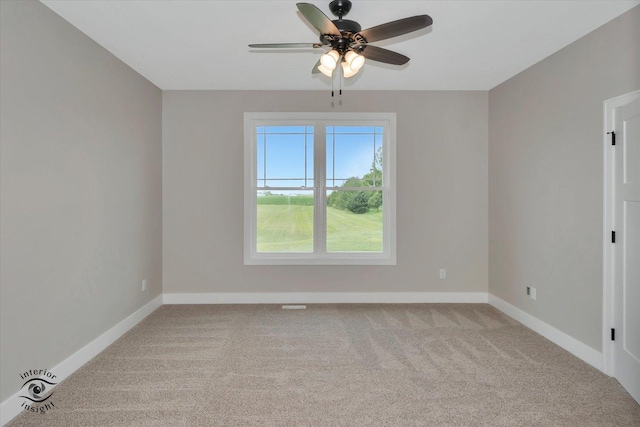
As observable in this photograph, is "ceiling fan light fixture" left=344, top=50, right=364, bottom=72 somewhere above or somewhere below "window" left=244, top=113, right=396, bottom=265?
above

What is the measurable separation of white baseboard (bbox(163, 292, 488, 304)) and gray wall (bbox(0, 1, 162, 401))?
29.3 inches

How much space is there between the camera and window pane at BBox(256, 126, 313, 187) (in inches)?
171

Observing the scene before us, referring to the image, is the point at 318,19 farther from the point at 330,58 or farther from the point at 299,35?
the point at 299,35

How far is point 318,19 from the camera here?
1885 mm

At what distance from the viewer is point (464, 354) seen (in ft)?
9.43

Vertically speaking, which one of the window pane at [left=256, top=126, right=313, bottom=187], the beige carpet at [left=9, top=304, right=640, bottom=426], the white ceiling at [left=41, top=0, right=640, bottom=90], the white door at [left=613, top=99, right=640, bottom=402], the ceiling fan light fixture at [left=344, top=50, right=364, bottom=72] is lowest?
the beige carpet at [left=9, top=304, right=640, bottom=426]

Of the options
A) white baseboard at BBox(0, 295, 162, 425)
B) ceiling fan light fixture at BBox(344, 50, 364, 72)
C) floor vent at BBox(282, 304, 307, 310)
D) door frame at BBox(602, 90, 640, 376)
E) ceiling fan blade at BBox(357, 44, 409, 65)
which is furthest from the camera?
floor vent at BBox(282, 304, 307, 310)

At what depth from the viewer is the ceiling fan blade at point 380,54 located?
7.49ft

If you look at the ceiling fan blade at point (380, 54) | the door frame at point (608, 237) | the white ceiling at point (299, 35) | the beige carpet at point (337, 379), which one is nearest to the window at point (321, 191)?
the white ceiling at point (299, 35)

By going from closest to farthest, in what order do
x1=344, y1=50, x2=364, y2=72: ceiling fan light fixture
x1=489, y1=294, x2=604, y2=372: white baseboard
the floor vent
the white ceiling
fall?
x1=344, y1=50, x2=364, y2=72: ceiling fan light fixture
the white ceiling
x1=489, y1=294, x2=604, y2=372: white baseboard
the floor vent

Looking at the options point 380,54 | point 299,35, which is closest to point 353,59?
point 380,54

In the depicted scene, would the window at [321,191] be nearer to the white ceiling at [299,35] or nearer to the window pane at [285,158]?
the window pane at [285,158]

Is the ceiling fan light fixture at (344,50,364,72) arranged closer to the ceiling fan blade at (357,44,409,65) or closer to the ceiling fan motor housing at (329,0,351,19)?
the ceiling fan blade at (357,44,409,65)

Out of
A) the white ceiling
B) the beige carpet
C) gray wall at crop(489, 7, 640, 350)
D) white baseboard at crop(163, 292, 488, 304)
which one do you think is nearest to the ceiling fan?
the white ceiling
